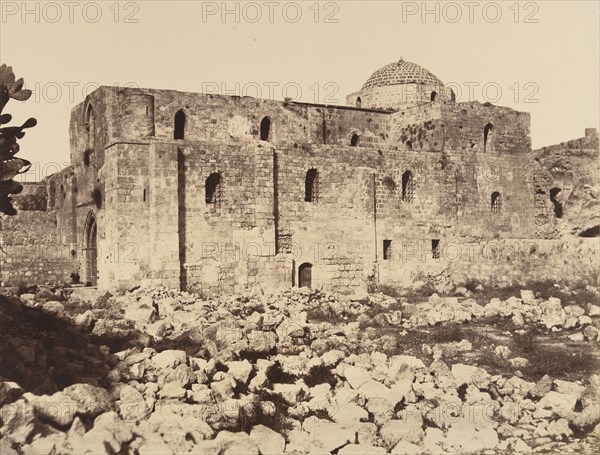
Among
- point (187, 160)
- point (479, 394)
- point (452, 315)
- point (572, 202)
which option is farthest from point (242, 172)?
point (572, 202)

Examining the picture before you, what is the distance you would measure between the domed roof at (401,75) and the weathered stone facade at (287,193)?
242cm

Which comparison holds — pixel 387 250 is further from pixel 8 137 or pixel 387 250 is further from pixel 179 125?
pixel 8 137

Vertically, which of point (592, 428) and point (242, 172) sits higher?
point (242, 172)

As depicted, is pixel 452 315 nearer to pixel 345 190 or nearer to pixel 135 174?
pixel 345 190

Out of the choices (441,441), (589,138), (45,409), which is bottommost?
(441,441)

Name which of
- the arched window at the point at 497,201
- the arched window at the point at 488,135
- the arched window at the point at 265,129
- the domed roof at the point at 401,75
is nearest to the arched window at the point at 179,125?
the arched window at the point at 265,129

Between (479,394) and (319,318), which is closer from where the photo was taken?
(479,394)

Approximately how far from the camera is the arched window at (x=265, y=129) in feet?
71.3

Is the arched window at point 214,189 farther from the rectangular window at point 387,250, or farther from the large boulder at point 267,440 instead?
the large boulder at point 267,440

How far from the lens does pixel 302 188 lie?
20188 mm

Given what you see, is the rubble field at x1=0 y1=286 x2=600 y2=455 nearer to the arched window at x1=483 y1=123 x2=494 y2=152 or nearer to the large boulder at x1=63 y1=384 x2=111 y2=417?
the large boulder at x1=63 y1=384 x2=111 y2=417

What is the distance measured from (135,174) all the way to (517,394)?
38.6 ft

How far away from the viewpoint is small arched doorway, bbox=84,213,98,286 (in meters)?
20.8

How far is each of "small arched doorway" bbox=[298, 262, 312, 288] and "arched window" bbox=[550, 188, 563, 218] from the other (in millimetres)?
10126
